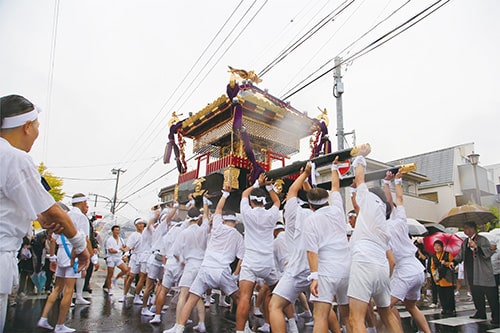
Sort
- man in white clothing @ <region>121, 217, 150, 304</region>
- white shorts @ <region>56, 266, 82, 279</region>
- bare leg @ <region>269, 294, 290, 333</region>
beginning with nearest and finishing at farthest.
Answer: bare leg @ <region>269, 294, 290, 333</region> < white shorts @ <region>56, 266, 82, 279</region> < man in white clothing @ <region>121, 217, 150, 304</region>

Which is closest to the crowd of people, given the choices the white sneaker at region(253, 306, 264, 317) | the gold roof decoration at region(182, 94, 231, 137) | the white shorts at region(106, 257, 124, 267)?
the white sneaker at region(253, 306, 264, 317)

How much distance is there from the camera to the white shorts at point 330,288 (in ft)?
9.37

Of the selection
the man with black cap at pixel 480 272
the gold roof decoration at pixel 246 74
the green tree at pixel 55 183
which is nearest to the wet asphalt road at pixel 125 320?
the man with black cap at pixel 480 272

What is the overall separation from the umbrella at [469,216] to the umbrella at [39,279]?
30.3 ft

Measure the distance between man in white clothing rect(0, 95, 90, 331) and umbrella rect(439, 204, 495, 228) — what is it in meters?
6.76

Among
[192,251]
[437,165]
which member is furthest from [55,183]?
[437,165]

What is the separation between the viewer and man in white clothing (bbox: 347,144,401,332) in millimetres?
2762

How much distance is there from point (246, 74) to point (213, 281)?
15.9 feet

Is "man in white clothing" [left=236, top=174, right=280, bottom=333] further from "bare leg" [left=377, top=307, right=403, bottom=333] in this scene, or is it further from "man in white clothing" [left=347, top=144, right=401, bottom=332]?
"bare leg" [left=377, top=307, right=403, bottom=333]

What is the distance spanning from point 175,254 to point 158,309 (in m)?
0.83

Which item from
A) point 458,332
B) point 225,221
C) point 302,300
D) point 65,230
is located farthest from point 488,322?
point 65,230

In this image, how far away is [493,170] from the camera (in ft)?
91.7

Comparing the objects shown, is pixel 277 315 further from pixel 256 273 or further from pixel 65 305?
pixel 65 305

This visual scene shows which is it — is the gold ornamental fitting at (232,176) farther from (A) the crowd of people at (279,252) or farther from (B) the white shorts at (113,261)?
(B) the white shorts at (113,261)
